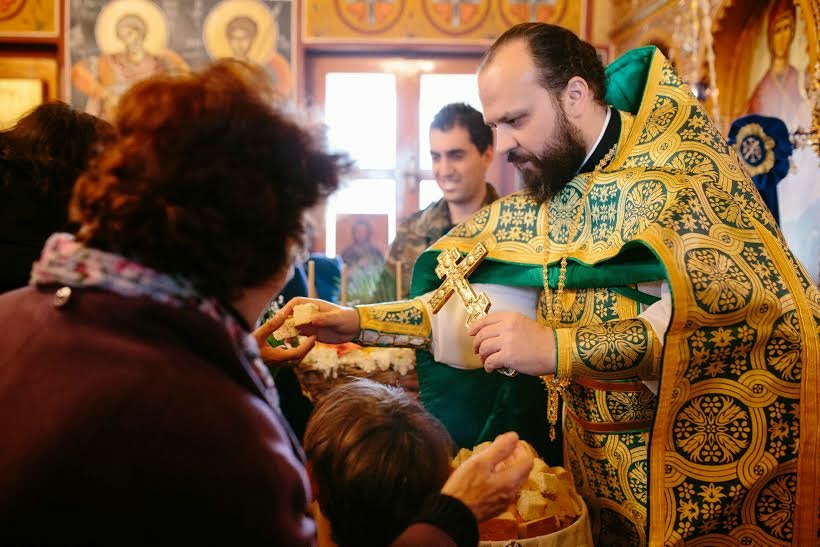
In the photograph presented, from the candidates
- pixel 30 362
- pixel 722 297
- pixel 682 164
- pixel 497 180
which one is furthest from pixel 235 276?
pixel 497 180

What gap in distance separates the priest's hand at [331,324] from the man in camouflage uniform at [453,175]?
148cm

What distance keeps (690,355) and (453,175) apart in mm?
2288

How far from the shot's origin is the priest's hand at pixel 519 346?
167 cm

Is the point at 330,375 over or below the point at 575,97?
below

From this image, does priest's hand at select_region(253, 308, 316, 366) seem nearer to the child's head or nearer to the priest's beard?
the child's head

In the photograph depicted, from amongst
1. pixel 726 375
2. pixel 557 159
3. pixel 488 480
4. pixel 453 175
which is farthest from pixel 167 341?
pixel 453 175

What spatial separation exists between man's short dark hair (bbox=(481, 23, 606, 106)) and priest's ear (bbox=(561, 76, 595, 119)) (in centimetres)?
2

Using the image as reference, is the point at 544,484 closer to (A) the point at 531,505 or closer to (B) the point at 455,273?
(A) the point at 531,505

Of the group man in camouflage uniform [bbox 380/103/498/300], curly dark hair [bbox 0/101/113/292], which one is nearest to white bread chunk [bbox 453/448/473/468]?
curly dark hair [bbox 0/101/113/292]

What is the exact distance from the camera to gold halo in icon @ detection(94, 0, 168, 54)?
6.34m

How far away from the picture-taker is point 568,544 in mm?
1457

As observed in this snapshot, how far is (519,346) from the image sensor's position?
1667 millimetres

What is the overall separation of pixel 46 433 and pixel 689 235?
138 centimetres

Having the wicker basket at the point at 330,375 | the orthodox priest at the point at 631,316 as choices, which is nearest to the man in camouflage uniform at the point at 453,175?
the wicker basket at the point at 330,375
